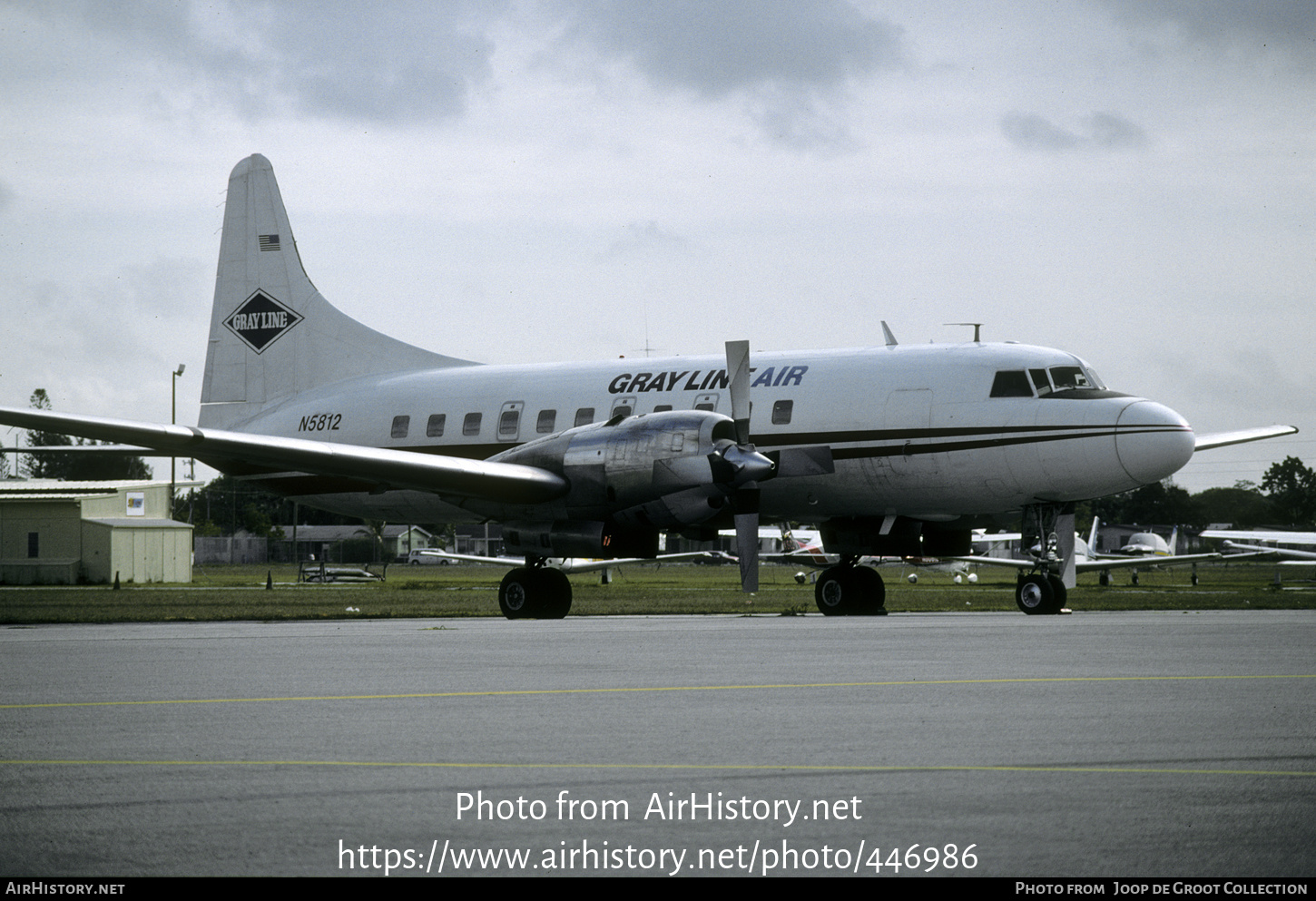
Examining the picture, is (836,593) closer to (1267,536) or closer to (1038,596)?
(1038,596)

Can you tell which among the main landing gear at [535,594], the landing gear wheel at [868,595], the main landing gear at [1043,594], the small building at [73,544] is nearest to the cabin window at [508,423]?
the main landing gear at [535,594]

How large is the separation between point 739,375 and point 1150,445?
256 inches

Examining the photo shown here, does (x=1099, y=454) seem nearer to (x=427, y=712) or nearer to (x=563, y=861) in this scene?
(x=427, y=712)

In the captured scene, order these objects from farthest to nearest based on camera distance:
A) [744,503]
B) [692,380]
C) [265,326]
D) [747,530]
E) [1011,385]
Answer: [265,326] → [692,380] → [1011,385] → [747,530] → [744,503]

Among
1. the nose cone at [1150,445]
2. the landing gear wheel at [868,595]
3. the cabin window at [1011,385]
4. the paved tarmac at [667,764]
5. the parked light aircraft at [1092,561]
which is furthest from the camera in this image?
the landing gear wheel at [868,595]

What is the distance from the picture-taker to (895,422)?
23.5 meters

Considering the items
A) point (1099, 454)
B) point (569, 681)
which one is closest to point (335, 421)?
point (1099, 454)

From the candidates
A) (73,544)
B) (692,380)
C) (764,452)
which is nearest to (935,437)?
(764,452)

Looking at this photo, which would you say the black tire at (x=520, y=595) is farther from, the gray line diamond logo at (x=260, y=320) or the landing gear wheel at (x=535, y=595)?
the gray line diamond logo at (x=260, y=320)

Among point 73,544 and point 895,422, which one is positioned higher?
point 895,422

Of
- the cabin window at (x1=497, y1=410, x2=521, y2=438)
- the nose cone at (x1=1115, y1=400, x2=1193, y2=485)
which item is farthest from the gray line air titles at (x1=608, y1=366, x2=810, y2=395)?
the nose cone at (x1=1115, y1=400, x2=1193, y2=485)

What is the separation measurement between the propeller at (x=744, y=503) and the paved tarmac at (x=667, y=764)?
8160 millimetres

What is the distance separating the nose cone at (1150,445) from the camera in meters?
22.2
